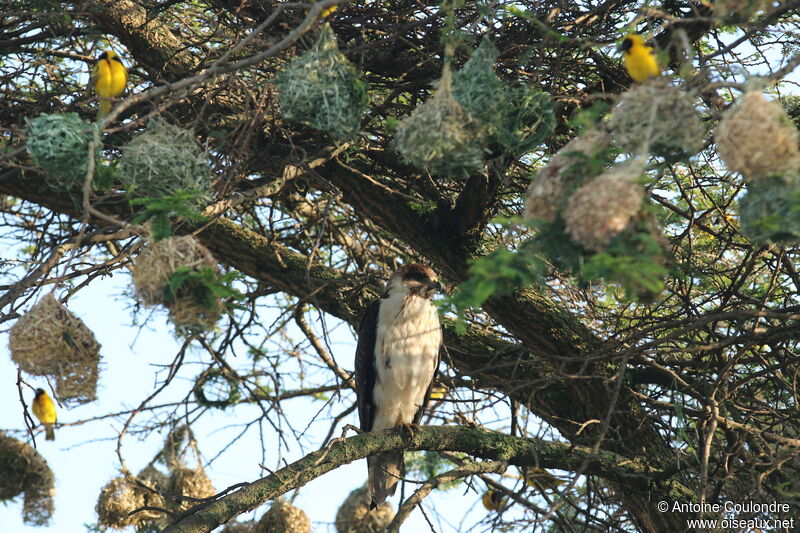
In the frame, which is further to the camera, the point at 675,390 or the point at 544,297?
the point at 544,297

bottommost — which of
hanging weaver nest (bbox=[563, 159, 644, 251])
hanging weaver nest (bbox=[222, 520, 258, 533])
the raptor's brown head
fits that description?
hanging weaver nest (bbox=[563, 159, 644, 251])

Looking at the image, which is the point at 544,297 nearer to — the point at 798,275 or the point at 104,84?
the point at 798,275

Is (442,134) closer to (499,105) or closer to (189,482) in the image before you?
(499,105)

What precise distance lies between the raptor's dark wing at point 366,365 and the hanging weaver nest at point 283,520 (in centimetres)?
69

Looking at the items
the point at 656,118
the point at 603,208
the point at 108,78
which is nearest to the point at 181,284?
the point at 108,78

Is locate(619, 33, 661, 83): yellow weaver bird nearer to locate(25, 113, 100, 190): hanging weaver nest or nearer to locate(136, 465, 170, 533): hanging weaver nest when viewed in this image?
locate(25, 113, 100, 190): hanging weaver nest

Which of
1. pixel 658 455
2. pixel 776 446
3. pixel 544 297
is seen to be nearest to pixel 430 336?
pixel 544 297

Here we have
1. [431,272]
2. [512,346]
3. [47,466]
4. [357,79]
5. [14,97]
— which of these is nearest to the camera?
[357,79]

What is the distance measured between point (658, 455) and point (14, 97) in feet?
13.4

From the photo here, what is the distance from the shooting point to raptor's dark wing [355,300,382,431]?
5.20 meters

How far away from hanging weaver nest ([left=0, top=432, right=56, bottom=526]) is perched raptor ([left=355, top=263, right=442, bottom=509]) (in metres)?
2.12

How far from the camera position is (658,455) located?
181 inches

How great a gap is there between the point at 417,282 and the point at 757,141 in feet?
9.54

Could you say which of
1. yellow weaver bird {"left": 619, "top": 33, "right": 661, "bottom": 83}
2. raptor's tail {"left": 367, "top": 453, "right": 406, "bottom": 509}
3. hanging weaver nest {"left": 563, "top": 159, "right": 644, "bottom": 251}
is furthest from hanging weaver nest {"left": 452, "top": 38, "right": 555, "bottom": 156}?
raptor's tail {"left": 367, "top": 453, "right": 406, "bottom": 509}
